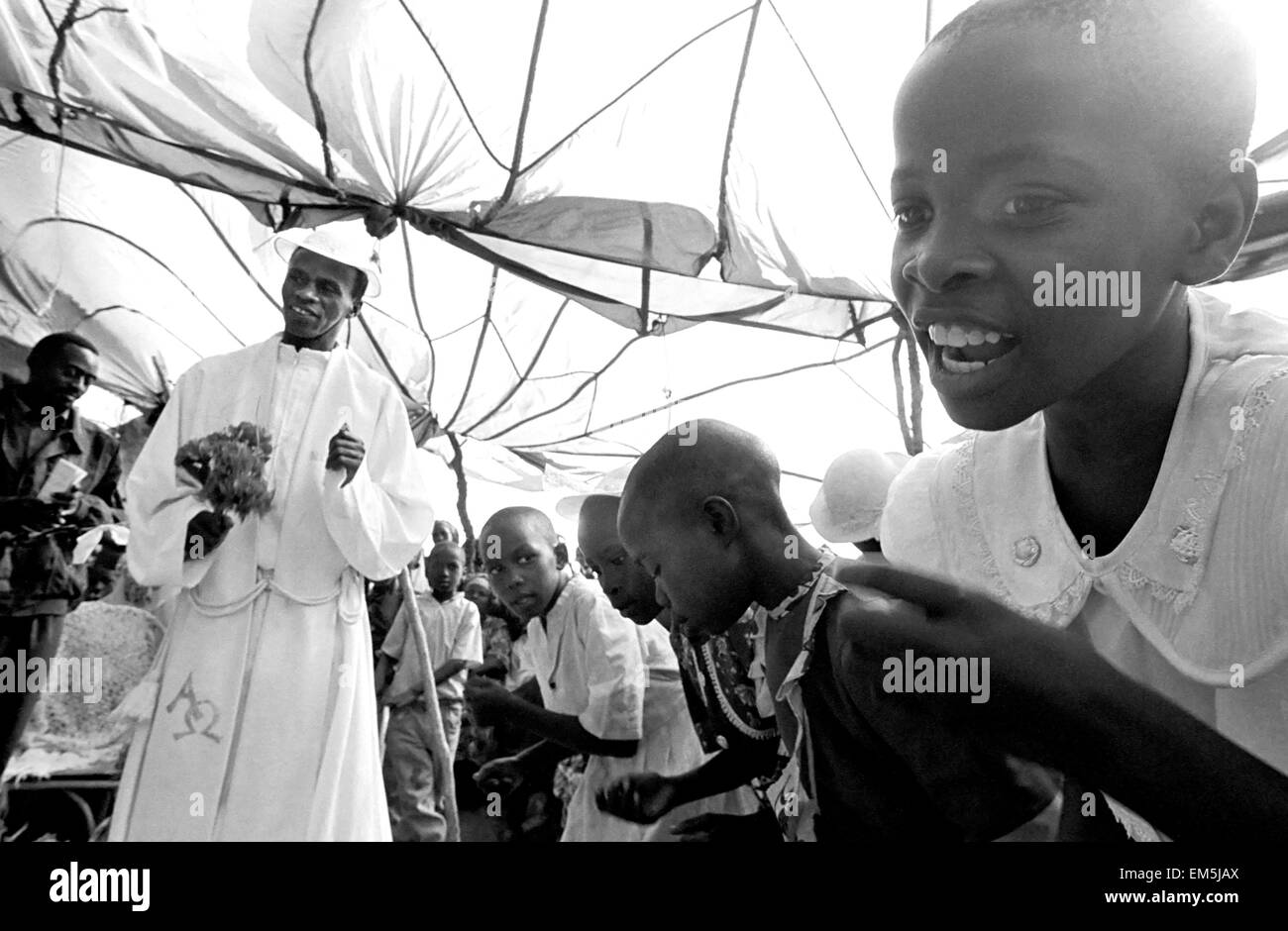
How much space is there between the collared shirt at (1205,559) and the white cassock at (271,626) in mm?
2061

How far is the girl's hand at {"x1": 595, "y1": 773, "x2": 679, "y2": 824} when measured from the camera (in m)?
1.79

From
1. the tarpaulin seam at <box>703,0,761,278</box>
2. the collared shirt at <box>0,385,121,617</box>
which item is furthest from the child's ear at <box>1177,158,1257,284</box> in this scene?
the tarpaulin seam at <box>703,0,761,278</box>

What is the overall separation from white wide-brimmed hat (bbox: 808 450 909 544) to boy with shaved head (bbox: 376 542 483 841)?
1851 millimetres

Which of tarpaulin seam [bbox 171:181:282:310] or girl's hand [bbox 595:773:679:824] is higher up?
tarpaulin seam [bbox 171:181:282:310]

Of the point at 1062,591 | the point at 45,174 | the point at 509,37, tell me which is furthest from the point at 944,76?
the point at 45,174

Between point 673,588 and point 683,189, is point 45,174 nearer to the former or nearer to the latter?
point 683,189

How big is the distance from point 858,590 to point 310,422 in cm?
238

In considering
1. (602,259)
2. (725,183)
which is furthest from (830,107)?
(602,259)

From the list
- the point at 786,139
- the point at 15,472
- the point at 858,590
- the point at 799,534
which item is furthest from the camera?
the point at 786,139

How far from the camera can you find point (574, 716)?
2881 mm

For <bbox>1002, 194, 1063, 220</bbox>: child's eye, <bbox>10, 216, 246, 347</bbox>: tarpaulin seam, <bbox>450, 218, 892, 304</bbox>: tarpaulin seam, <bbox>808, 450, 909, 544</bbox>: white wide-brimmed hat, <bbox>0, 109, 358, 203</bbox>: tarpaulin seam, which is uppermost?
<bbox>10, 216, 246, 347</bbox>: tarpaulin seam

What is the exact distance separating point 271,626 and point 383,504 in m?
0.41

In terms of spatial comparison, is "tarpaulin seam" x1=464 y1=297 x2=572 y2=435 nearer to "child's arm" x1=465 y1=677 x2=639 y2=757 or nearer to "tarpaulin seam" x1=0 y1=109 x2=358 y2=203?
"tarpaulin seam" x1=0 y1=109 x2=358 y2=203

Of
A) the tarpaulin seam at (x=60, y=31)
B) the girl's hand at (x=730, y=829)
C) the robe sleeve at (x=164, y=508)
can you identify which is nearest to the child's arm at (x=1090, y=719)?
the girl's hand at (x=730, y=829)
